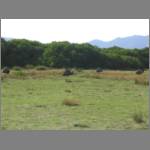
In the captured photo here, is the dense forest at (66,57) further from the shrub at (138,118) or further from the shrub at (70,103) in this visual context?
the shrub at (138,118)

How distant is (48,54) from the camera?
34.2 metres

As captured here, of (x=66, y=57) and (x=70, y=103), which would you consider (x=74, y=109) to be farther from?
(x=66, y=57)

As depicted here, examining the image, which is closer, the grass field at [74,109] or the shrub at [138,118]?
the grass field at [74,109]

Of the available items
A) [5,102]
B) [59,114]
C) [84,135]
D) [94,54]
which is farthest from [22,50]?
[84,135]

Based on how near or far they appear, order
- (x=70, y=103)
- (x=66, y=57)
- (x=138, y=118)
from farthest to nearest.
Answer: (x=66, y=57)
(x=70, y=103)
(x=138, y=118)

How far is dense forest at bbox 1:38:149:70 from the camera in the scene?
107 feet

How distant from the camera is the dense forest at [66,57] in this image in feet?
107

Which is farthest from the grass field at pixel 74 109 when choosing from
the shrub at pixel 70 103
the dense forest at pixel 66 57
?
the dense forest at pixel 66 57

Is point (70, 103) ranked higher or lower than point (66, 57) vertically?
lower

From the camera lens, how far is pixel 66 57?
33469mm

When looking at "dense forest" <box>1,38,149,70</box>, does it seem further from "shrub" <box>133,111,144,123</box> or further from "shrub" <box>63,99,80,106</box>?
"shrub" <box>133,111,144,123</box>

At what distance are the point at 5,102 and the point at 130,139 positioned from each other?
5832 millimetres

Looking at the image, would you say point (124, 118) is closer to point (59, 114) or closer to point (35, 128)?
point (59, 114)

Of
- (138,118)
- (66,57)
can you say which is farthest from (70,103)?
(66,57)
